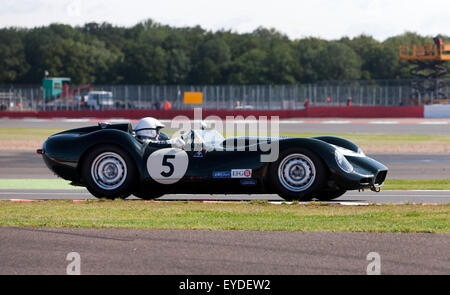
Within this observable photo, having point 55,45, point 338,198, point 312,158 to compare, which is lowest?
point 338,198

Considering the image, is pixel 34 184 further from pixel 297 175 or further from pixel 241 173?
pixel 297 175

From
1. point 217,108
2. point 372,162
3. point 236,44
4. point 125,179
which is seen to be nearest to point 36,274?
point 125,179

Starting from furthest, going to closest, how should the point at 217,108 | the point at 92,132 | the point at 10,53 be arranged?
the point at 10,53
the point at 217,108
the point at 92,132

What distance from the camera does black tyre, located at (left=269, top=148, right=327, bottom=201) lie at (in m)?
9.12

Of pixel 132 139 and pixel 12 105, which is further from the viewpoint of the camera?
pixel 12 105

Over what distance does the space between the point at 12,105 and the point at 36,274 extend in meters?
49.9

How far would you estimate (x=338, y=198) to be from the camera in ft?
→ 34.2

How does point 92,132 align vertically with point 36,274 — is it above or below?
above

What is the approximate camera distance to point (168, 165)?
945 cm

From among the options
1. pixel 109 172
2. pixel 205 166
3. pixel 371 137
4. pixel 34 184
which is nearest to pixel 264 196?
pixel 205 166

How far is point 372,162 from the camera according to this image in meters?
9.57

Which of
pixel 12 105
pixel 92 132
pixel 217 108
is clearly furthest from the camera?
pixel 12 105

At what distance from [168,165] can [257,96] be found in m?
39.1
